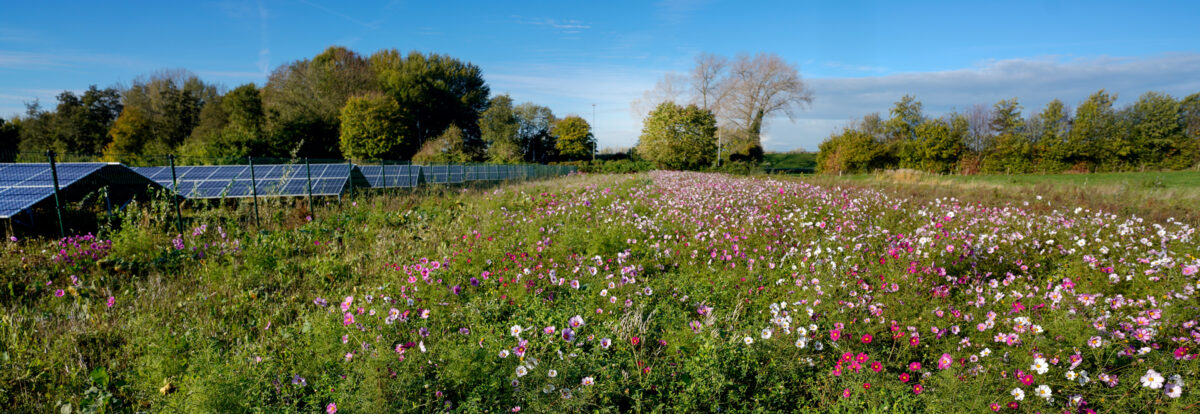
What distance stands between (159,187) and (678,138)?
30.0 meters

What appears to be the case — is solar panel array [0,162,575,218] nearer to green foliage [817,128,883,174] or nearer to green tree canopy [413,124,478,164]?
green tree canopy [413,124,478,164]

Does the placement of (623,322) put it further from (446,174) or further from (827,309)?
(446,174)

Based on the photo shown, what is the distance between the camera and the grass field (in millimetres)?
2695

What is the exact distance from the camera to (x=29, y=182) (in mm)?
8266

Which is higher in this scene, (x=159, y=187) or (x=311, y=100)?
(x=311, y=100)

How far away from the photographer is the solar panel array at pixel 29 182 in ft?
24.0

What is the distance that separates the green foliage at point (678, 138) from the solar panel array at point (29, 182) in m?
Result: 30.4

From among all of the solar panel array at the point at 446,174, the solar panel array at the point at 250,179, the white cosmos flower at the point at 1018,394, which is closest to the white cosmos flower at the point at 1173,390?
the white cosmos flower at the point at 1018,394

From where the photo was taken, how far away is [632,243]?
18.7ft

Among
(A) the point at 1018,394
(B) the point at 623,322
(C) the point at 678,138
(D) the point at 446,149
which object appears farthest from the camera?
Result: (D) the point at 446,149

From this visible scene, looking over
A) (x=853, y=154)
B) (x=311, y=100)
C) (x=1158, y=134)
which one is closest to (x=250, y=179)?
(x=311, y=100)

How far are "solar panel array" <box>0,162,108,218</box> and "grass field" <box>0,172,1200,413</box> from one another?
1.63 meters

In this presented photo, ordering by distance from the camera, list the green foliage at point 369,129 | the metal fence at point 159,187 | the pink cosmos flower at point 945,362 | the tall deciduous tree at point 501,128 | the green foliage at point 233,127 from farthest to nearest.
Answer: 1. the tall deciduous tree at point 501,128
2. the green foliage at point 369,129
3. the green foliage at point 233,127
4. the metal fence at point 159,187
5. the pink cosmos flower at point 945,362

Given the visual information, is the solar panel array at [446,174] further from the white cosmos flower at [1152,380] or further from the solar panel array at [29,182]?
the white cosmos flower at [1152,380]
